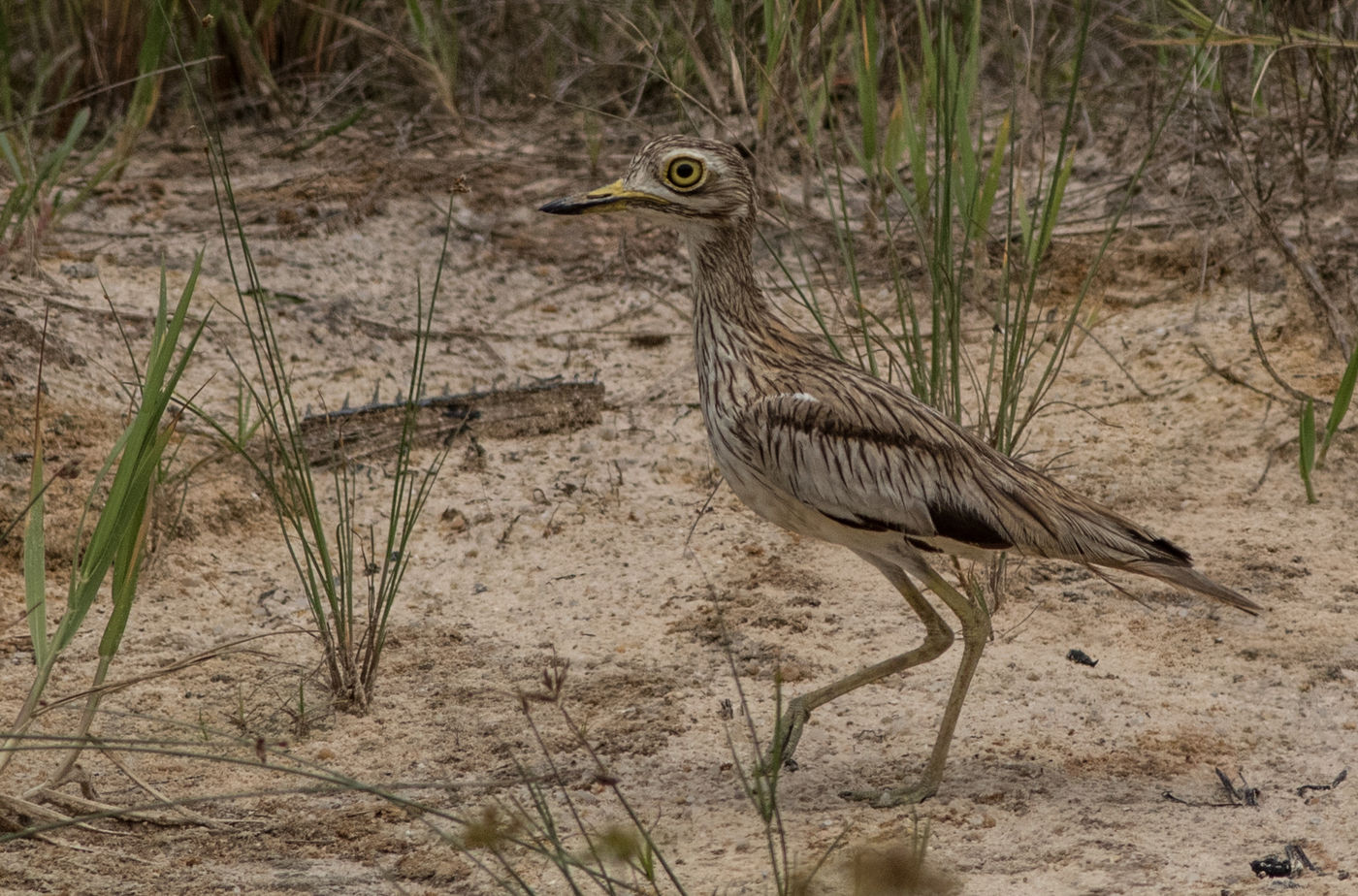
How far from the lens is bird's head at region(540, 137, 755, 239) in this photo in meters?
3.28

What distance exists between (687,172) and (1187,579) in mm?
1316

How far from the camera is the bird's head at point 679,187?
10.7ft

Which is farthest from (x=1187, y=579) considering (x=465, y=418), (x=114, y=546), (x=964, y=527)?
(x=465, y=418)

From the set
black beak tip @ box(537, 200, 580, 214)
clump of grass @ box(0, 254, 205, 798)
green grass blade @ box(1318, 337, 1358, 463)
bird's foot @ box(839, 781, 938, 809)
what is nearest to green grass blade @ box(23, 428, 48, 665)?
clump of grass @ box(0, 254, 205, 798)

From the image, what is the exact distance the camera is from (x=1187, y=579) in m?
2.99

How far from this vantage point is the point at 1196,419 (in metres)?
4.67

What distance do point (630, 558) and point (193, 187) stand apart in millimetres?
2939

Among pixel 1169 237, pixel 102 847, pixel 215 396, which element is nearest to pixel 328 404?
pixel 215 396

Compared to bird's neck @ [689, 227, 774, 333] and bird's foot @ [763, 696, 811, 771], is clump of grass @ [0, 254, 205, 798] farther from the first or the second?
bird's foot @ [763, 696, 811, 771]

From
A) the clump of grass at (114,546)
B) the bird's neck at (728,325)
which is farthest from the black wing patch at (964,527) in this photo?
the clump of grass at (114,546)

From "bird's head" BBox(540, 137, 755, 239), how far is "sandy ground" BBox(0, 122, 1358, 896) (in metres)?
0.88

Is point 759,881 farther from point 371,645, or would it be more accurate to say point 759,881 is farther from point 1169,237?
point 1169,237

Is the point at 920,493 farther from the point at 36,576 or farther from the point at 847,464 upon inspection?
the point at 36,576

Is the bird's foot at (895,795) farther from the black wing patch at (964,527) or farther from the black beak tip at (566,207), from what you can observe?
the black beak tip at (566,207)
